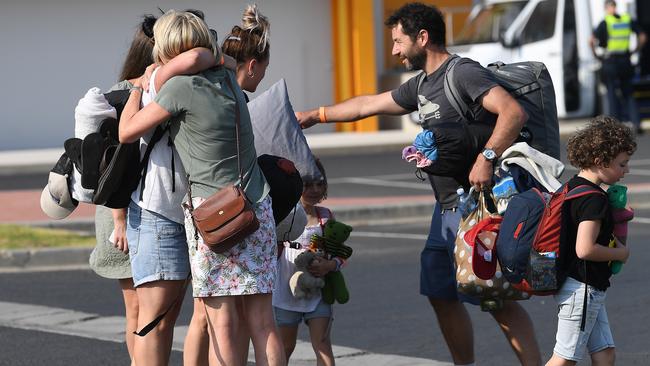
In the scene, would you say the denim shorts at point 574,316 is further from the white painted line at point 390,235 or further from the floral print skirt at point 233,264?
the white painted line at point 390,235

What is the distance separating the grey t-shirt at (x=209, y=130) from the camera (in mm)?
5090

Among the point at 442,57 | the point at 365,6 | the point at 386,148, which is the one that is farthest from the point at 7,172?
the point at 442,57

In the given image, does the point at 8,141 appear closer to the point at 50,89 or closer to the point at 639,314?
the point at 50,89

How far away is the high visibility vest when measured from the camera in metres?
20.5

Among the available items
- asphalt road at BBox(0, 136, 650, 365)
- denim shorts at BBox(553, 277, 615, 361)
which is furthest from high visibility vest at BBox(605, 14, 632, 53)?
denim shorts at BBox(553, 277, 615, 361)

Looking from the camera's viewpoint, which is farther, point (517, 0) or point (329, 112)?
point (517, 0)

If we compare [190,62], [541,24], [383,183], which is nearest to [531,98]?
[190,62]

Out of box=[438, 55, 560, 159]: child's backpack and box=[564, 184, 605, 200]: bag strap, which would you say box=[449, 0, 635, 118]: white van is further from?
box=[564, 184, 605, 200]: bag strap

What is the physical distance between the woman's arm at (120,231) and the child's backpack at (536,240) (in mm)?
1553

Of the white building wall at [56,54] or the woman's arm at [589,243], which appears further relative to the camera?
the white building wall at [56,54]

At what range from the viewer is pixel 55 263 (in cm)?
1084

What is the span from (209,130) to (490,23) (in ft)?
59.3

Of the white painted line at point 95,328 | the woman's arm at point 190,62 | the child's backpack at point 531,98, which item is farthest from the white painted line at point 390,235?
the woman's arm at point 190,62

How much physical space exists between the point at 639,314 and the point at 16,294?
13.8 ft
